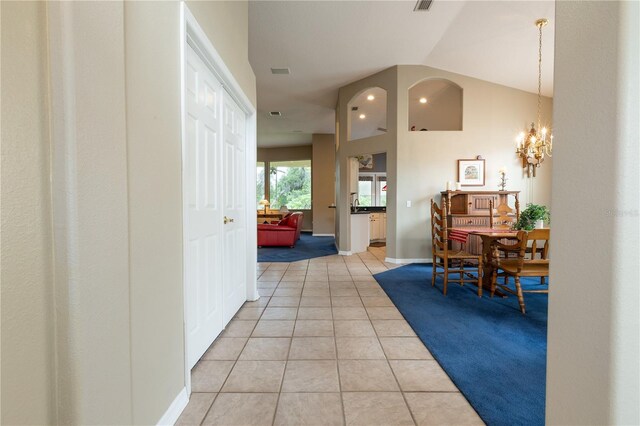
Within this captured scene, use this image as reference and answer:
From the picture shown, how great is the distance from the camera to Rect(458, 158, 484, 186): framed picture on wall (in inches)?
215

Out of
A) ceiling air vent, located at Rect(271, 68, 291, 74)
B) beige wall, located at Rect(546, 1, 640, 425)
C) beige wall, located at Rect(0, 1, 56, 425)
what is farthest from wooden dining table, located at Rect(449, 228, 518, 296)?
ceiling air vent, located at Rect(271, 68, 291, 74)

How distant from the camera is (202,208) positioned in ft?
6.56

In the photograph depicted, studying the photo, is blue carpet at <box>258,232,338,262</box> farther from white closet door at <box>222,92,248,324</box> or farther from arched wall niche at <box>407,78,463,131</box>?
arched wall niche at <box>407,78,463,131</box>

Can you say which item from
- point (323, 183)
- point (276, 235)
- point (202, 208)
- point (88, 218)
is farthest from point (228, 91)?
point (323, 183)

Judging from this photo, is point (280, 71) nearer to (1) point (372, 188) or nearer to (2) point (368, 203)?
(1) point (372, 188)

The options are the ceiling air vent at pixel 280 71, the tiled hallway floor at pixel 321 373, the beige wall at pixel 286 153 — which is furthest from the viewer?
the beige wall at pixel 286 153

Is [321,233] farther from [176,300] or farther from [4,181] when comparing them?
[4,181]

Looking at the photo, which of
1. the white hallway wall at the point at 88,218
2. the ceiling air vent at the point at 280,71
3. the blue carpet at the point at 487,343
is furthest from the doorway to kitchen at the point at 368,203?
the white hallway wall at the point at 88,218

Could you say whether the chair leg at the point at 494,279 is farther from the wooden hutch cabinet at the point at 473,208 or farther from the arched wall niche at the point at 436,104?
the arched wall niche at the point at 436,104

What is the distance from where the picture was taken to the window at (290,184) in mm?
11992

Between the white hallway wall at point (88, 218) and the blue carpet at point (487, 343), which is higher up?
the white hallway wall at point (88, 218)

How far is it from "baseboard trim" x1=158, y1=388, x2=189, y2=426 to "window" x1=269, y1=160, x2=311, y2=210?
10511 millimetres

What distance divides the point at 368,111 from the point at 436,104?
1800mm

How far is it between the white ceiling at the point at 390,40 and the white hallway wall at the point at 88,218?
3.10 m
